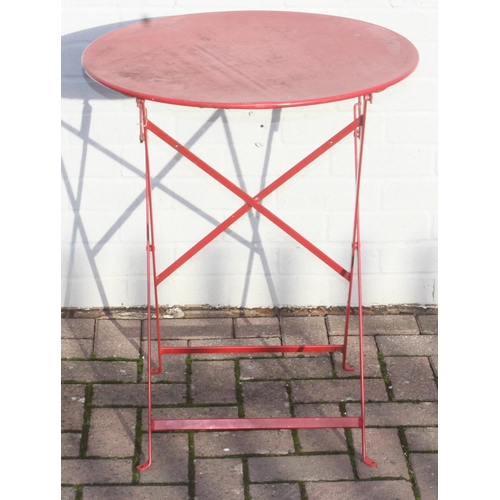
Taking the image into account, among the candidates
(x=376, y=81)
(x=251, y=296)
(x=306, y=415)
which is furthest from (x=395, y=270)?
(x=376, y=81)

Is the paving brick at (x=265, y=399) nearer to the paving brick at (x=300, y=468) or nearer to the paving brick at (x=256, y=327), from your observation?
the paving brick at (x=300, y=468)

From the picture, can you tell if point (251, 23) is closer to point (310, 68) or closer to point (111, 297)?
point (310, 68)

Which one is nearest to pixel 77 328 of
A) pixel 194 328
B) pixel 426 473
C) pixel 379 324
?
pixel 194 328

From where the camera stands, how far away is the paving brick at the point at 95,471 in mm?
3197

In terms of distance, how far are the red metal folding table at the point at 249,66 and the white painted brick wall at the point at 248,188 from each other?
0.99 ft

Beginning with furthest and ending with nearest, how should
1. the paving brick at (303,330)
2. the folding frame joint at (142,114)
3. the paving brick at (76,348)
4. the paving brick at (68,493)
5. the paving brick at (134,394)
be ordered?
the paving brick at (303,330) < the paving brick at (76,348) < the paving brick at (134,394) < the paving brick at (68,493) < the folding frame joint at (142,114)

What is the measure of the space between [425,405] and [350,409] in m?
0.27

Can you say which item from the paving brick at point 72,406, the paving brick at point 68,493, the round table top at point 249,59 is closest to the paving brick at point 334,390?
the paving brick at point 72,406

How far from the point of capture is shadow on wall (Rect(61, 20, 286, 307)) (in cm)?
371

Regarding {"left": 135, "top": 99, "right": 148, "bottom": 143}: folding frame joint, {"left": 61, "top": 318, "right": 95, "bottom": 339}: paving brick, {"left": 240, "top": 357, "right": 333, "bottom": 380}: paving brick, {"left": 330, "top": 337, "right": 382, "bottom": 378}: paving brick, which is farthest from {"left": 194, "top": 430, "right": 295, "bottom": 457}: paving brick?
{"left": 135, "top": 99, "right": 148, "bottom": 143}: folding frame joint

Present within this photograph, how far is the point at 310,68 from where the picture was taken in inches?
118

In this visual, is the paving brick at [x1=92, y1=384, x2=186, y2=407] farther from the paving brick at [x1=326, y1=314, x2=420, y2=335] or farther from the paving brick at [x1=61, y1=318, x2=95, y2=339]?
the paving brick at [x1=326, y1=314, x2=420, y2=335]

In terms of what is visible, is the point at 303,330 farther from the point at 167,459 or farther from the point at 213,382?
the point at 167,459

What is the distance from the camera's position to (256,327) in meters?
4.06
